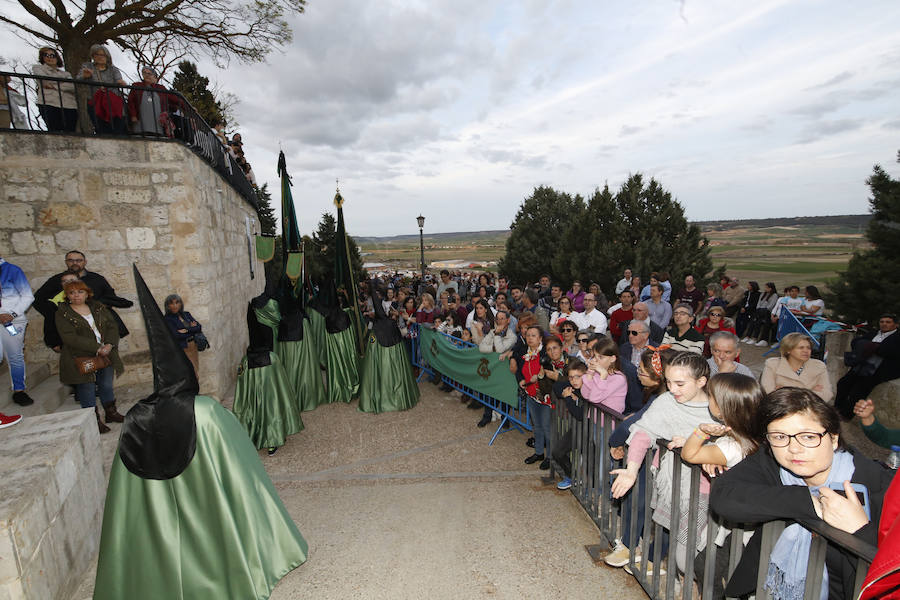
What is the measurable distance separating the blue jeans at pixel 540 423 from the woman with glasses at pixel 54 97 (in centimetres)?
660

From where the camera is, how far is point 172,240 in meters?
5.71

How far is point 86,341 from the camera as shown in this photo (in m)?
4.38

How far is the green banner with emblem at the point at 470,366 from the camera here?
5.50m

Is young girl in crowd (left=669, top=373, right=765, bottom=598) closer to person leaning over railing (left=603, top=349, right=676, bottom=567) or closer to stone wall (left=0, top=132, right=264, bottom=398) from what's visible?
person leaning over railing (left=603, top=349, right=676, bottom=567)

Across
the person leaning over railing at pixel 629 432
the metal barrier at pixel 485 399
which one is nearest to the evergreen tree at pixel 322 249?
the metal barrier at pixel 485 399

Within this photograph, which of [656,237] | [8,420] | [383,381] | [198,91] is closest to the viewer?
[8,420]

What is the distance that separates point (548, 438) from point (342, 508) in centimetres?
218

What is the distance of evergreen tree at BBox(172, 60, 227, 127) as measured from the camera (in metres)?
17.9

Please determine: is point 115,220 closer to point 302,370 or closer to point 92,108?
point 92,108

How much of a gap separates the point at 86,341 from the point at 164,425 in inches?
111

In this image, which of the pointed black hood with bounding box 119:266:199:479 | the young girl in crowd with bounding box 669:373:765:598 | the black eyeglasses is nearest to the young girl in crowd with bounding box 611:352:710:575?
the young girl in crowd with bounding box 669:373:765:598

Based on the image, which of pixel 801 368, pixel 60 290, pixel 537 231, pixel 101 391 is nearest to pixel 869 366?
pixel 801 368

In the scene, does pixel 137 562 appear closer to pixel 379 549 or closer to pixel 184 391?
pixel 184 391

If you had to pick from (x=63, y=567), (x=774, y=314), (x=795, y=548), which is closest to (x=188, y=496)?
(x=63, y=567)
